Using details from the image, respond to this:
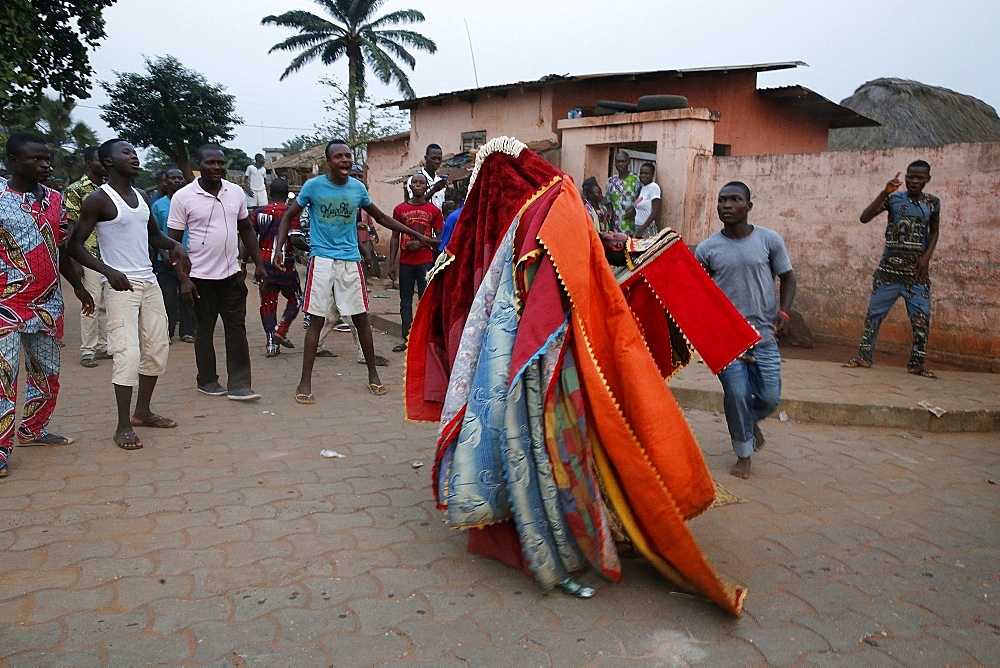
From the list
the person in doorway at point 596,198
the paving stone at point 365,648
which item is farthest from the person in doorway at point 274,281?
the paving stone at point 365,648

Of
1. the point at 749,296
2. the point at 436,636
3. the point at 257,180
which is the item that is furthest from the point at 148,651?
the point at 257,180

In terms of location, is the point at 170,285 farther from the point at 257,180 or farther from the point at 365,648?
the point at 257,180

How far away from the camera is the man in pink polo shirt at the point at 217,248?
19.2 feet

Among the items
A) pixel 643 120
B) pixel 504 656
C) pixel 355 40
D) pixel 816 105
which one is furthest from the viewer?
pixel 355 40

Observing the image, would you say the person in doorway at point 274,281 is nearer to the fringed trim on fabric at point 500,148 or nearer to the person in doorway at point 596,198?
the person in doorway at point 596,198

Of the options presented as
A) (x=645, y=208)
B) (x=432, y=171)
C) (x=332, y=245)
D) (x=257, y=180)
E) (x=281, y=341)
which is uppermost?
(x=257, y=180)

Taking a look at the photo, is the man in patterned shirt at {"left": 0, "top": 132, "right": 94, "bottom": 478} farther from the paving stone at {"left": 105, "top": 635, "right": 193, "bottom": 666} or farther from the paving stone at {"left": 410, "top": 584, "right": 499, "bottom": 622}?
the paving stone at {"left": 410, "top": 584, "right": 499, "bottom": 622}

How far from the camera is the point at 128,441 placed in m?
4.83

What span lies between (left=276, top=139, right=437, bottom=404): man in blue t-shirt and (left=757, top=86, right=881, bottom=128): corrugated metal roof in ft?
32.6

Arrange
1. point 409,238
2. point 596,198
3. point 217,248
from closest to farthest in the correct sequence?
1. point 217,248
2. point 409,238
3. point 596,198

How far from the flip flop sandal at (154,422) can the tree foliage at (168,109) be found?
109 ft

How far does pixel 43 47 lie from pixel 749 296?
10.4m

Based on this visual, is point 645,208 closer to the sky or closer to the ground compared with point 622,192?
closer to the ground

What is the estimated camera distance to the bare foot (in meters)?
4.73
